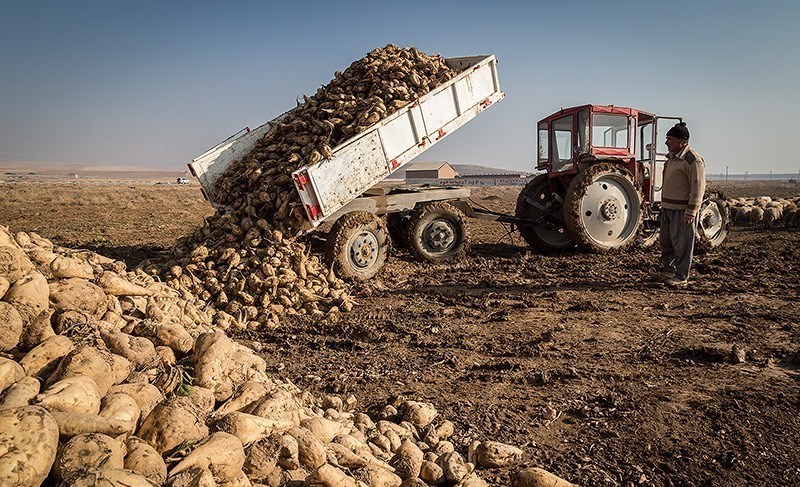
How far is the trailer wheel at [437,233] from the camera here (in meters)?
8.52

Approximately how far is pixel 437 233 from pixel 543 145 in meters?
3.04

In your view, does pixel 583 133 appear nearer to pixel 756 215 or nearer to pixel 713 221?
pixel 713 221

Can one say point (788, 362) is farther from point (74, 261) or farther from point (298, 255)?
point (74, 261)

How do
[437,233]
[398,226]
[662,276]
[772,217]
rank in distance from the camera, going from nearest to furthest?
[662,276] → [437,233] → [398,226] → [772,217]

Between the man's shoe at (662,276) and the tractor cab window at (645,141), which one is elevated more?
the tractor cab window at (645,141)

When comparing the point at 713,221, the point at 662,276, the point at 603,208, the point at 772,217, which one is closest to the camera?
the point at 662,276

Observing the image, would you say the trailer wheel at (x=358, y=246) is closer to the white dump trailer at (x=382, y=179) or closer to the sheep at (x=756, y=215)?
the white dump trailer at (x=382, y=179)

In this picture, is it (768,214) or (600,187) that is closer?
(600,187)

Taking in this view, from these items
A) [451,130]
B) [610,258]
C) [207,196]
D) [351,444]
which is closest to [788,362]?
[351,444]

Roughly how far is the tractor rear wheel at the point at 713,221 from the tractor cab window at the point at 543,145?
10.00 ft

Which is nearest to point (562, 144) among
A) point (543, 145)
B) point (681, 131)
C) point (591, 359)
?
point (543, 145)

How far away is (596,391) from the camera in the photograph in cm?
391

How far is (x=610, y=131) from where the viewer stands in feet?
30.5

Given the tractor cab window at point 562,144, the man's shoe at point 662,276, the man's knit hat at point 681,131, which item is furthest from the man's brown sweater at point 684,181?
the tractor cab window at point 562,144
